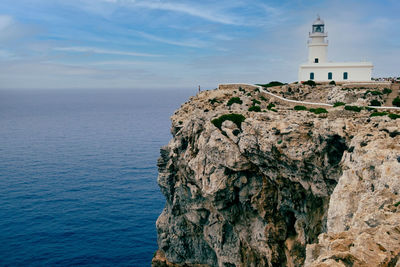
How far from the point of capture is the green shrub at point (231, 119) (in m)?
33.9

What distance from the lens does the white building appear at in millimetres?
62644

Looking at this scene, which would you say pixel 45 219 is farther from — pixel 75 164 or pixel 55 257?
pixel 75 164

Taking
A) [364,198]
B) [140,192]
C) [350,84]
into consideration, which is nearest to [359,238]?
[364,198]

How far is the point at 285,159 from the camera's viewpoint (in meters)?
27.0

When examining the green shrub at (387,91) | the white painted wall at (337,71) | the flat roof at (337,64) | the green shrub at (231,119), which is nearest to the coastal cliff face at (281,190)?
the green shrub at (231,119)

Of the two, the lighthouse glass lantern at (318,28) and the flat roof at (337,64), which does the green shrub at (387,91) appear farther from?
the lighthouse glass lantern at (318,28)

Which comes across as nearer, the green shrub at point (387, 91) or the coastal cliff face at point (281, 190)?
the coastal cliff face at point (281, 190)

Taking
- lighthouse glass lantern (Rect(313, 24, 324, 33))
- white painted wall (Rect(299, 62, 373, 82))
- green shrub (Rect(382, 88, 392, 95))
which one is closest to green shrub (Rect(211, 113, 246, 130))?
green shrub (Rect(382, 88, 392, 95))

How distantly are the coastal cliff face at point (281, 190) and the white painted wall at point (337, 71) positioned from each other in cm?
2561

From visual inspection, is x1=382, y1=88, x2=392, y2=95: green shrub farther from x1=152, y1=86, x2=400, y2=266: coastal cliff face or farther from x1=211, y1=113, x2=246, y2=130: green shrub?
x1=211, y1=113, x2=246, y2=130: green shrub

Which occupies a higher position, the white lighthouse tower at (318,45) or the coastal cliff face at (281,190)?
the white lighthouse tower at (318,45)

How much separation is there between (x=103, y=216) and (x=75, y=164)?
31233mm

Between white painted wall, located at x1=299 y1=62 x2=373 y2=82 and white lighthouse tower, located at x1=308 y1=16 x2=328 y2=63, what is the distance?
A: 404 centimetres

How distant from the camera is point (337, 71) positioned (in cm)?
6391
